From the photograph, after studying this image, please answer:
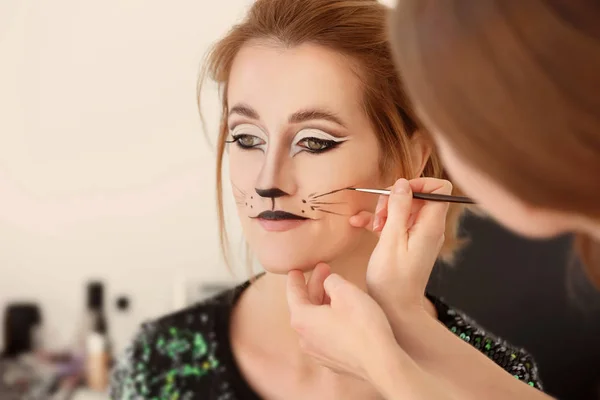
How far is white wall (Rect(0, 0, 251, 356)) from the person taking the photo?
110 cm

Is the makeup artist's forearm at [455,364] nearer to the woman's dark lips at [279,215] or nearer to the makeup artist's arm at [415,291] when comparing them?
the makeup artist's arm at [415,291]

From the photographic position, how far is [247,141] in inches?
30.3

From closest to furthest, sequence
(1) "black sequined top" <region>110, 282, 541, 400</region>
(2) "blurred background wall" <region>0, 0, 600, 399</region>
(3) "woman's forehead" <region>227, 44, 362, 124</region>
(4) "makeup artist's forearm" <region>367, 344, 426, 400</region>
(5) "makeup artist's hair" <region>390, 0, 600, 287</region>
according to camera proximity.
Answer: (5) "makeup artist's hair" <region>390, 0, 600, 287</region> → (4) "makeup artist's forearm" <region>367, 344, 426, 400</region> → (3) "woman's forehead" <region>227, 44, 362, 124</region> → (1) "black sequined top" <region>110, 282, 541, 400</region> → (2) "blurred background wall" <region>0, 0, 600, 399</region>

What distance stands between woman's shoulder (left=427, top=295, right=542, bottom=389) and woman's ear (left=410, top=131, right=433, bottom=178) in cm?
20

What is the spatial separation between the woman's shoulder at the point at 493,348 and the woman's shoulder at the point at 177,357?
288 mm

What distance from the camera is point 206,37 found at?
37.2 inches

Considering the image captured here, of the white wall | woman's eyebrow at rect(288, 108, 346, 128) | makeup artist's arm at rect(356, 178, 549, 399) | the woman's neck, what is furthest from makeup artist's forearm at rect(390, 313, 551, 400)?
the white wall

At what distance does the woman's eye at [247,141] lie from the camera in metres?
0.76

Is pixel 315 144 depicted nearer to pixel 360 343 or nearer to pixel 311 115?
pixel 311 115

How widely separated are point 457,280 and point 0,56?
0.95m

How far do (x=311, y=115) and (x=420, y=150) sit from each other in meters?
0.15

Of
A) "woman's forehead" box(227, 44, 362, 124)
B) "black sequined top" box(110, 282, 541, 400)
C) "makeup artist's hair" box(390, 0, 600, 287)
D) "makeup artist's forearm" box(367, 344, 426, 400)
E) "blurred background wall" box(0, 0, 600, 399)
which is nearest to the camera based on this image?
"makeup artist's hair" box(390, 0, 600, 287)

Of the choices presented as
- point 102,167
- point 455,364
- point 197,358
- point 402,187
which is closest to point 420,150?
point 402,187

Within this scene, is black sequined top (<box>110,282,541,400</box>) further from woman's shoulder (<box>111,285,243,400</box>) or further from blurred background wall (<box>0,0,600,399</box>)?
blurred background wall (<box>0,0,600,399</box>)
